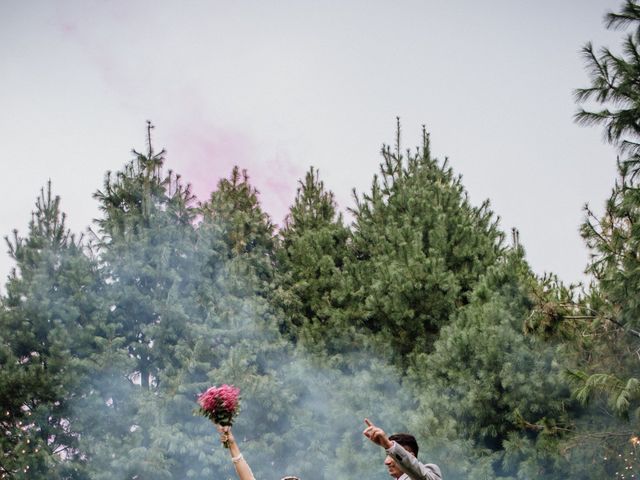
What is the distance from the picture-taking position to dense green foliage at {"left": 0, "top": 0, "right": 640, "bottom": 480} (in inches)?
446

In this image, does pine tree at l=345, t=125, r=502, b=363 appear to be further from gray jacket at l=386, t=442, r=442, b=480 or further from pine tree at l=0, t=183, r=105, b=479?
gray jacket at l=386, t=442, r=442, b=480

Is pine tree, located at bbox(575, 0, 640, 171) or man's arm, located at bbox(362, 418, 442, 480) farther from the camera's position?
pine tree, located at bbox(575, 0, 640, 171)

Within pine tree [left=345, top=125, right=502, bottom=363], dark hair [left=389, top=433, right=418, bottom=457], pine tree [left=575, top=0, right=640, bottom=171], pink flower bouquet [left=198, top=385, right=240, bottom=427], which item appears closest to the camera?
dark hair [left=389, top=433, right=418, bottom=457]

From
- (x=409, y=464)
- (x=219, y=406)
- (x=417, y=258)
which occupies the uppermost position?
(x=417, y=258)

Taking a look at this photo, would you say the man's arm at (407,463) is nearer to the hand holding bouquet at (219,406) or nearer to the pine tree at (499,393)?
the hand holding bouquet at (219,406)

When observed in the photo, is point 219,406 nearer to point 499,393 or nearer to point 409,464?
point 409,464

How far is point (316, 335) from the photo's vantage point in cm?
1536

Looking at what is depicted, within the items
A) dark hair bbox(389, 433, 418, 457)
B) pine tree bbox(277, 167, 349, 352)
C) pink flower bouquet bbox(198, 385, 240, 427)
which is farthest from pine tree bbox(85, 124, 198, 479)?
dark hair bbox(389, 433, 418, 457)

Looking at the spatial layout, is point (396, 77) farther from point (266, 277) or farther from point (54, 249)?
point (54, 249)

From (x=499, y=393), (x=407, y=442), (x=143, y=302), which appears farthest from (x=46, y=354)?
(x=407, y=442)

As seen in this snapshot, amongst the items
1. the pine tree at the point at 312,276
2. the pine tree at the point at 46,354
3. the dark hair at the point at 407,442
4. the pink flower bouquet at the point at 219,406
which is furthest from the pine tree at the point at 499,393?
the dark hair at the point at 407,442

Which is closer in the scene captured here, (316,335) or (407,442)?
(407,442)

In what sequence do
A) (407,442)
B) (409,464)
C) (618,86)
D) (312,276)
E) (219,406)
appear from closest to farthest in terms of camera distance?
(409,464) < (407,442) < (219,406) < (618,86) < (312,276)

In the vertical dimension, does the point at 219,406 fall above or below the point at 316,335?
below
